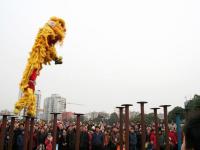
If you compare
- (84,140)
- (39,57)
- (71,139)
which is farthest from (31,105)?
(84,140)

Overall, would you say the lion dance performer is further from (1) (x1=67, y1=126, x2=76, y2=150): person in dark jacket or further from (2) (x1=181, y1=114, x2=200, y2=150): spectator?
(2) (x1=181, y1=114, x2=200, y2=150): spectator

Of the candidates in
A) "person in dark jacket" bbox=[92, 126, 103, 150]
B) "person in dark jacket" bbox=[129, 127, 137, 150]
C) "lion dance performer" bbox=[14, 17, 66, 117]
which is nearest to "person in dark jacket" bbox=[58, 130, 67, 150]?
"person in dark jacket" bbox=[92, 126, 103, 150]

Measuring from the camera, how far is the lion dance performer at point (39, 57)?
8.91 meters

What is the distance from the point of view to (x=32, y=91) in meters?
9.27

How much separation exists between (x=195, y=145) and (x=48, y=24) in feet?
31.7

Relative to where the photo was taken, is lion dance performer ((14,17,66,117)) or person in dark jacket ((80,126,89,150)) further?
person in dark jacket ((80,126,89,150))

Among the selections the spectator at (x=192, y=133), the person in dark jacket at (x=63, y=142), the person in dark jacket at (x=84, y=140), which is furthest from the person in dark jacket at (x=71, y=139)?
the spectator at (x=192, y=133)

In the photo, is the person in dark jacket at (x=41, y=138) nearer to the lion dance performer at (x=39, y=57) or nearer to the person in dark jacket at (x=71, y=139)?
the person in dark jacket at (x=71, y=139)

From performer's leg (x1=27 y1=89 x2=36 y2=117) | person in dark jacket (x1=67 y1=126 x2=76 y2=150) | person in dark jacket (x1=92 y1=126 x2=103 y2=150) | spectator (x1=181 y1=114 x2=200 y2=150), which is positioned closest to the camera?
spectator (x1=181 y1=114 x2=200 y2=150)

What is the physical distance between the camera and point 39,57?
970cm

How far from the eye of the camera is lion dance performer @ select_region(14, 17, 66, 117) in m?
8.91

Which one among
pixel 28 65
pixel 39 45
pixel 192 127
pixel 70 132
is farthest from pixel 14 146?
pixel 192 127

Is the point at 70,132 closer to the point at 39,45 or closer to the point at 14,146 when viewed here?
the point at 14,146

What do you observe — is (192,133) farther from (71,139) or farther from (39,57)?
(71,139)
